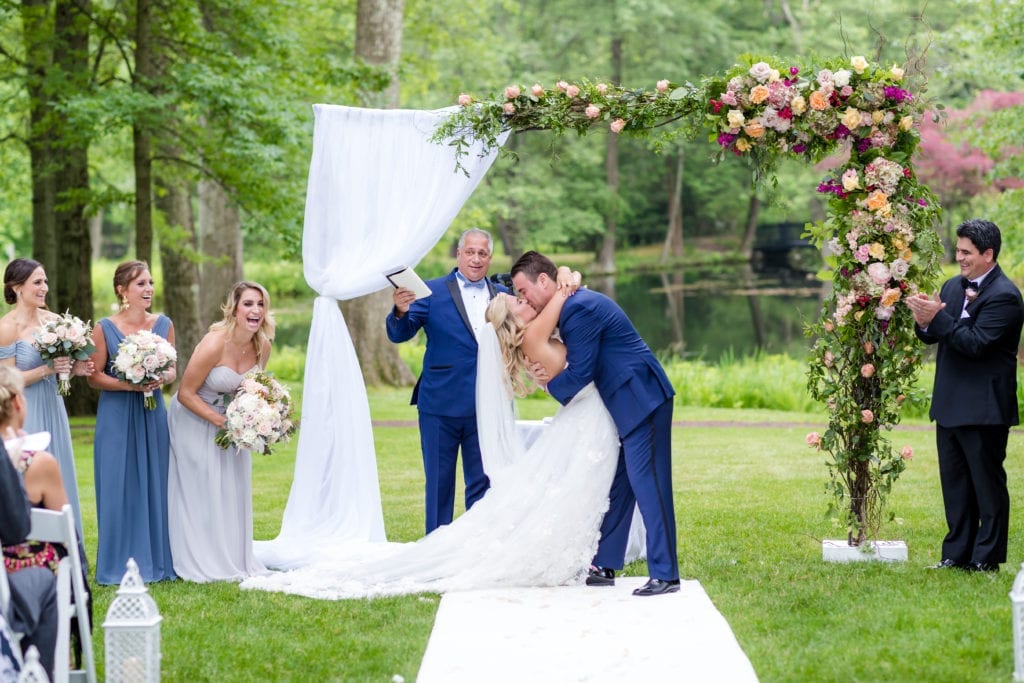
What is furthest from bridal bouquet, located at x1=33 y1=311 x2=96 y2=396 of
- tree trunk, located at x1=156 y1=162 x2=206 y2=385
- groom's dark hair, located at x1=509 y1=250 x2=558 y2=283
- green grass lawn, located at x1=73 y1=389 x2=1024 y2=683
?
tree trunk, located at x1=156 y1=162 x2=206 y2=385

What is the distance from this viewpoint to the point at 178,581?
711 cm

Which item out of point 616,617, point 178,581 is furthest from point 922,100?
point 178,581

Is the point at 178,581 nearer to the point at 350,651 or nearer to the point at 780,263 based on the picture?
the point at 350,651

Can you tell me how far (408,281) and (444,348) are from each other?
486mm

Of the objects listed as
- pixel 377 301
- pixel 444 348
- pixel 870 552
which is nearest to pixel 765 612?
pixel 870 552

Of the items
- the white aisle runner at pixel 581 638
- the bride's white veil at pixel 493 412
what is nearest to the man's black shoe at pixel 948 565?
the white aisle runner at pixel 581 638

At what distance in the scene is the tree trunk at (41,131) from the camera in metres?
14.3

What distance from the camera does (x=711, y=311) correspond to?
32719 millimetres

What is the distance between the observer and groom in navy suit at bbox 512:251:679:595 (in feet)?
21.5

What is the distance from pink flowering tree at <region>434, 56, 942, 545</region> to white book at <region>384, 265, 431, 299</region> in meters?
1.02

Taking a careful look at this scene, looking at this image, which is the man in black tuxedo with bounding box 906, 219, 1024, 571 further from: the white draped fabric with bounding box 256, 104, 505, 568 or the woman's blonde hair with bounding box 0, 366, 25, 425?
the woman's blonde hair with bounding box 0, 366, 25, 425

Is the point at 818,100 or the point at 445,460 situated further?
the point at 445,460

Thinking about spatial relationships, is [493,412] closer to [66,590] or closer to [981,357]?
[981,357]

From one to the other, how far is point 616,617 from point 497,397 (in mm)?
1632
